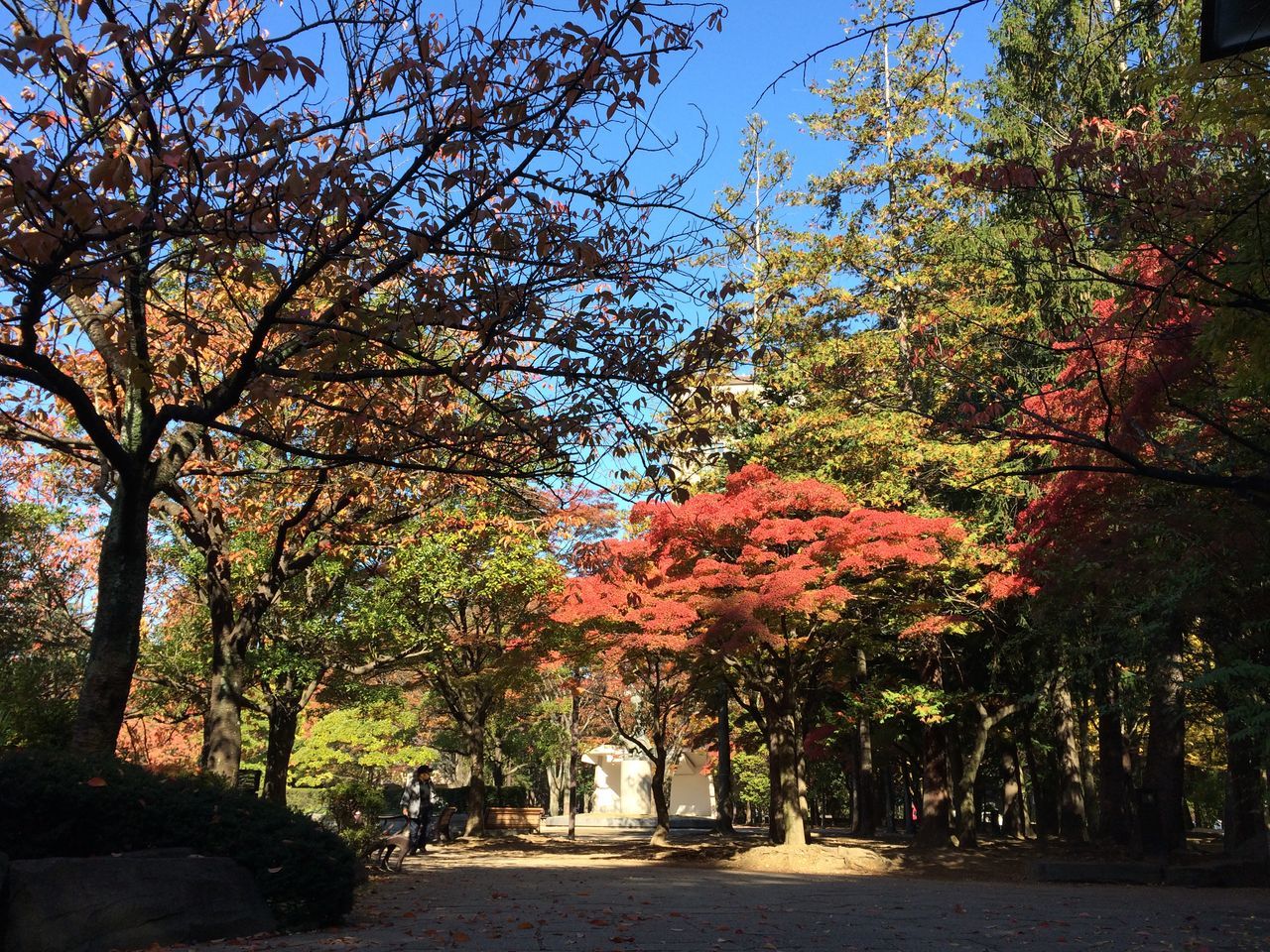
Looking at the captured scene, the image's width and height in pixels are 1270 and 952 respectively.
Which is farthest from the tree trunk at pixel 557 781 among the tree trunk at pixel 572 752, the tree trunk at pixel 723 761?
the tree trunk at pixel 723 761

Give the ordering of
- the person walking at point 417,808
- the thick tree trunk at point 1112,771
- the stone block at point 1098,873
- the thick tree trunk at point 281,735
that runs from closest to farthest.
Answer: the stone block at point 1098,873
the person walking at point 417,808
the thick tree trunk at point 281,735
the thick tree trunk at point 1112,771

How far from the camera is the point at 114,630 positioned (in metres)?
7.47

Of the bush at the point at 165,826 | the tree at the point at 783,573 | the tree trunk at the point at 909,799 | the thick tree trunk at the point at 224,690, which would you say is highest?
the tree at the point at 783,573

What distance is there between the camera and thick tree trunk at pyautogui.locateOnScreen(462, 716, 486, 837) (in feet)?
81.6

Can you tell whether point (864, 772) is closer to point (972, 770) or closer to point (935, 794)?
point (935, 794)

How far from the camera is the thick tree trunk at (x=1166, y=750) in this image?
49.1 feet

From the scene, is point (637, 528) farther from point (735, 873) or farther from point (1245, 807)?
point (1245, 807)

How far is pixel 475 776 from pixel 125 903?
20.0 meters

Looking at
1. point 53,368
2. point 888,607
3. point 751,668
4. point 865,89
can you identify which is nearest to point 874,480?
point 888,607

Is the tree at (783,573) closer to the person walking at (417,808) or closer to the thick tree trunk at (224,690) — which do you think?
the person walking at (417,808)

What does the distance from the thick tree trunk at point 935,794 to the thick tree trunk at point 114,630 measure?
17.0m

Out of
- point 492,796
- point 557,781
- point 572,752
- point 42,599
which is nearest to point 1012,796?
point 572,752

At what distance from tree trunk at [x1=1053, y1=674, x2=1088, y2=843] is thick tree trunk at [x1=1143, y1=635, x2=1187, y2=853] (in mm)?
4509

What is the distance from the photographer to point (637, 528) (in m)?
20.7
